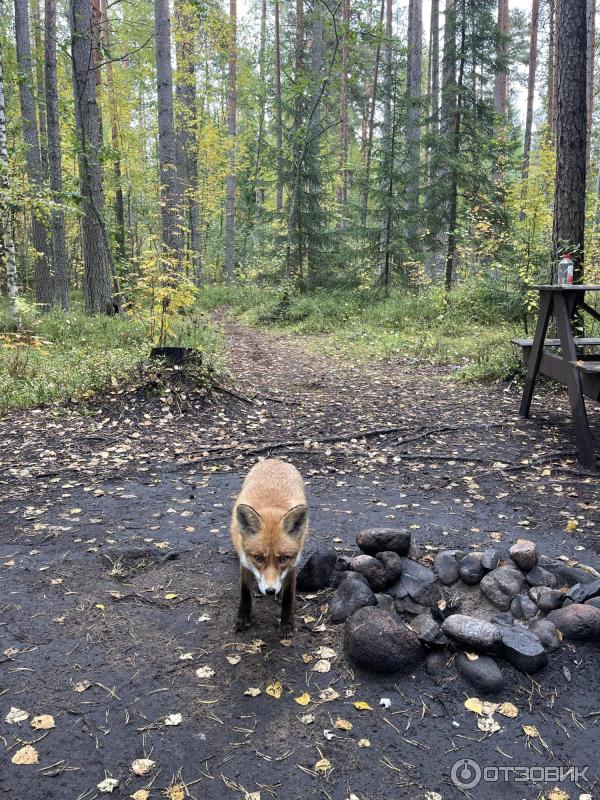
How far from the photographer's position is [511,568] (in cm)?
387

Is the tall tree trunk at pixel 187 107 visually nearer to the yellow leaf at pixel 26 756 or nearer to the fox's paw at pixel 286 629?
the fox's paw at pixel 286 629

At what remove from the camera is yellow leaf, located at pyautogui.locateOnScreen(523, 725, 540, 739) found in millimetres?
2736

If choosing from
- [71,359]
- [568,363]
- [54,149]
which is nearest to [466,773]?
[568,363]

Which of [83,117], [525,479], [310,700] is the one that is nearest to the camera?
[310,700]

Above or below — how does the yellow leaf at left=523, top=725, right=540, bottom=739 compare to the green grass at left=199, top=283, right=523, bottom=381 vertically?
below

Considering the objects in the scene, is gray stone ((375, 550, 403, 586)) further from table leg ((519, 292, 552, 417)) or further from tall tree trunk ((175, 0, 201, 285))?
tall tree trunk ((175, 0, 201, 285))

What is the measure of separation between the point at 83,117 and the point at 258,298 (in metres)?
12.6

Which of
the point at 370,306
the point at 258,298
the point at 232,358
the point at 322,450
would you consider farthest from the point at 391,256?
the point at 322,450

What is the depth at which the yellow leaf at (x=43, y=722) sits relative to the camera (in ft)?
9.05

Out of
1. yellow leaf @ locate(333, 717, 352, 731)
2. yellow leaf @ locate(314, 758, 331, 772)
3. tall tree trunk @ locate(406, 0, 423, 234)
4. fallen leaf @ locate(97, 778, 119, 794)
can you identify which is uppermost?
tall tree trunk @ locate(406, 0, 423, 234)

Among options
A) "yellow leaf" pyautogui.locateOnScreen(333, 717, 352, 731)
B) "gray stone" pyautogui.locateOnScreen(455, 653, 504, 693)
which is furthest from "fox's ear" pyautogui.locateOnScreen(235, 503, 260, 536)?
"gray stone" pyautogui.locateOnScreen(455, 653, 504, 693)

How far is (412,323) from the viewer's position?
16.6m

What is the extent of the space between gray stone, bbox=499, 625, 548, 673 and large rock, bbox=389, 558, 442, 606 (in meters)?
0.60

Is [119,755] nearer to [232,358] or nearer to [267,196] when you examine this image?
[232,358]
